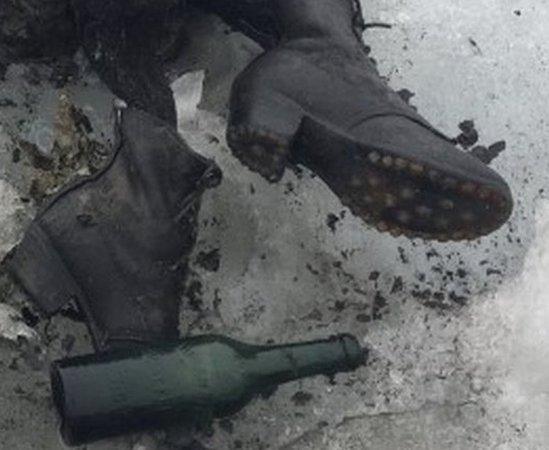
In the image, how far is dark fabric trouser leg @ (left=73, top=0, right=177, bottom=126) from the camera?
6.58ft

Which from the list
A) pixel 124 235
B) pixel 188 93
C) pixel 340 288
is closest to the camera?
pixel 124 235

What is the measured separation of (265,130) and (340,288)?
17.2 inches

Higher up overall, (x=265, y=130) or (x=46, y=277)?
(x=265, y=130)

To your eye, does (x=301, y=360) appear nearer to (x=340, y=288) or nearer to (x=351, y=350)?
(x=351, y=350)

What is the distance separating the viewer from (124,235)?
1.82 metres

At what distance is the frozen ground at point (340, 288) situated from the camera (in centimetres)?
192

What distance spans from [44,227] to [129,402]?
0.34 metres

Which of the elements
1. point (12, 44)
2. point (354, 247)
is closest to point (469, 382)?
point (354, 247)

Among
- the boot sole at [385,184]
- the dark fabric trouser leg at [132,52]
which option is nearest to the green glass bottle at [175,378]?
the boot sole at [385,184]

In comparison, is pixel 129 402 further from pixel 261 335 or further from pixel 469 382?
pixel 469 382

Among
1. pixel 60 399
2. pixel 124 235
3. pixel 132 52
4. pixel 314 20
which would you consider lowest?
pixel 60 399

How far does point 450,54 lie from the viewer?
2.32m

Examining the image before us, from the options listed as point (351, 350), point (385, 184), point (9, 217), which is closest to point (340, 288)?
point (351, 350)

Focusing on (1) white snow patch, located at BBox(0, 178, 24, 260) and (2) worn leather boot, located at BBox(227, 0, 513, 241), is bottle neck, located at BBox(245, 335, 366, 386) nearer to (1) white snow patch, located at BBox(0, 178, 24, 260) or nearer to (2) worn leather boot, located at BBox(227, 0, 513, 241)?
(2) worn leather boot, located at BBox(227, 0, 513, 241)
